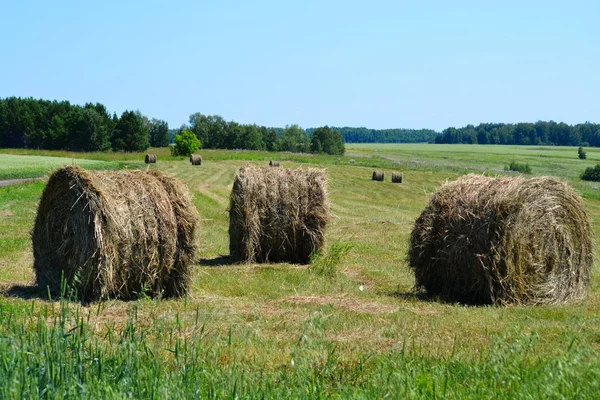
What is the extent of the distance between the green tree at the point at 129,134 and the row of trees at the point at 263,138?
102ft

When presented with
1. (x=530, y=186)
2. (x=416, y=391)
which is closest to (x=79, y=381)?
(x=416, y=391)

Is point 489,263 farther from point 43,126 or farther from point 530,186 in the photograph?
point 43,126

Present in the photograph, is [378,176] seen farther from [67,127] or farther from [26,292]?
[67,127]

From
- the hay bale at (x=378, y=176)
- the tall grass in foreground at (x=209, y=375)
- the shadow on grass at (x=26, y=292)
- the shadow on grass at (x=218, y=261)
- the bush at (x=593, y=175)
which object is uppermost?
the tall grass in foreground at (x=209, y=375)

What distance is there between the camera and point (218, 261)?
15023 millimetres

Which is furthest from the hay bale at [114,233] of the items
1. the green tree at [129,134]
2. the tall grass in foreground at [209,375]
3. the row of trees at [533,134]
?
the row of trees at [533,134]

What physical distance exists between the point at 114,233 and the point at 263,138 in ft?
396

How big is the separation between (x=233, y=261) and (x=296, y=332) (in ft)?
22.4

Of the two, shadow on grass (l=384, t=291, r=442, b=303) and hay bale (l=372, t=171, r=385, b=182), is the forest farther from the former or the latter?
shadow on grass (l=384, t=291, r=442, b=303)

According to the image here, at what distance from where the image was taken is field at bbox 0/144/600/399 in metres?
4.98

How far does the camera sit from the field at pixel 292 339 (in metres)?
4.98

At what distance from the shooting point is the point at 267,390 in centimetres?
500

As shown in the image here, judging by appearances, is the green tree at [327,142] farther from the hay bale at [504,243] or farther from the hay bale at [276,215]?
the hay bale at [504,243]

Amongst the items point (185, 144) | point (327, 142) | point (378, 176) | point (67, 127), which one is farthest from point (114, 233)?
point (327, 142)
